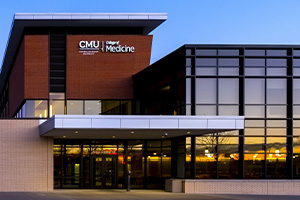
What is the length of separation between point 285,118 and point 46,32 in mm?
16718

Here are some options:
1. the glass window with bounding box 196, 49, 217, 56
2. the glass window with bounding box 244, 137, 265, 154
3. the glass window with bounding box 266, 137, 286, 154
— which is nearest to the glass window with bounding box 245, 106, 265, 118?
the glass window with bounding box 244, 137, 265, 154

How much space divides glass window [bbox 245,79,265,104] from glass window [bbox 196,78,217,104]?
174 centimetres

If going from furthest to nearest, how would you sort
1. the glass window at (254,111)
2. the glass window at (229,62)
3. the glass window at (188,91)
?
the glass window at (254,111)
the glass window at (229,62)
the glass window at (188,91)

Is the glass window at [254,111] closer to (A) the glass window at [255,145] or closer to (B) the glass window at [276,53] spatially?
(A) the glass window at [255,145]

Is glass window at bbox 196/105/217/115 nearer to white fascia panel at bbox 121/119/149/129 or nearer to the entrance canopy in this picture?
the entrance canopy

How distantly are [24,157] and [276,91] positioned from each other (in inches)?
568

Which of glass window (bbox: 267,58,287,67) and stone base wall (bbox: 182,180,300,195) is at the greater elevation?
glass window (bbox: 267,58,287,67)

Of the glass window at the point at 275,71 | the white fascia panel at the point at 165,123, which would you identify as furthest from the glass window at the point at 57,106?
the glass window at the point at 275,71

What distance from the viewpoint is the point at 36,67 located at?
3859 cm

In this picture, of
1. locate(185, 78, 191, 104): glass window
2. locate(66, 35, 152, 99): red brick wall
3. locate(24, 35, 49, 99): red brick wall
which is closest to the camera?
locate(185, 78, 191, 104): glass window

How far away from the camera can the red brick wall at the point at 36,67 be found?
126 ft

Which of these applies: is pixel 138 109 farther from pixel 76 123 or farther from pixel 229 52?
pixel 76 123

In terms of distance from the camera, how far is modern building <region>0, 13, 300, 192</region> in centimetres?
3144

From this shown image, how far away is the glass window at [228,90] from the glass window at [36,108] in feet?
40.7
